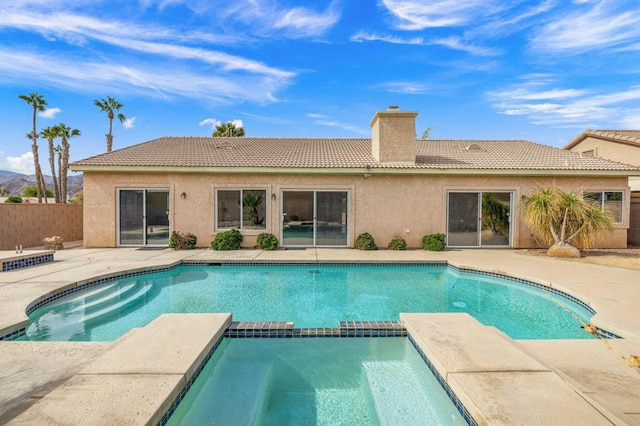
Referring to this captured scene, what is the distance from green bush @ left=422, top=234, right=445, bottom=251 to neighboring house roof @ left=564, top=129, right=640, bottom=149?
1317 cm

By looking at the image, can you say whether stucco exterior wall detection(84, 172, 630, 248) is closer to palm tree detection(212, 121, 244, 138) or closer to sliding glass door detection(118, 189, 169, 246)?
sliding glass door detection(118, 189, 169, 246)

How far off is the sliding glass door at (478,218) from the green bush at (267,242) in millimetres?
6946

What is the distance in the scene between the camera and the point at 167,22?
42.6 feet

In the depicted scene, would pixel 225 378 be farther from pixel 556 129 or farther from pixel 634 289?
pixel 556 129

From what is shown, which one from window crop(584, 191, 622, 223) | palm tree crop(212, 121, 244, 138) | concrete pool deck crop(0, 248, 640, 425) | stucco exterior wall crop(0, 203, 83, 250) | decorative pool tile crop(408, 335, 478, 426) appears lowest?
decorative pool tile crop(408, 335, 478, 426)

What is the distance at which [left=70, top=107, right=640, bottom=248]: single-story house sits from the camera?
12.5m

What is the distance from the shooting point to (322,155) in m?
14.3

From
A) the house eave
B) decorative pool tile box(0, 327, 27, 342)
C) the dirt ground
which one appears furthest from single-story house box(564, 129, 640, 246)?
decorative pool tile box(0, 327, 27, 342)

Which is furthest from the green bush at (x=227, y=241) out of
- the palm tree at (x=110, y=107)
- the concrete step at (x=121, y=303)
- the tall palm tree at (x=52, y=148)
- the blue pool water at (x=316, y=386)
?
the palm tree at (x=110, y=107)

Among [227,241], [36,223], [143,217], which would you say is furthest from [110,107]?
[227,241]

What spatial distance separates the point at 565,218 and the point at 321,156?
9.28 metres

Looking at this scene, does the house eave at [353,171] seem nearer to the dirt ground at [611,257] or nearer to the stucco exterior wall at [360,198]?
the stucco exterior wall at [360,198]

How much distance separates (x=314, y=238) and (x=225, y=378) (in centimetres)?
902

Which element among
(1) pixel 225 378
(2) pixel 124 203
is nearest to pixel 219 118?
(2) pixel 124 203
